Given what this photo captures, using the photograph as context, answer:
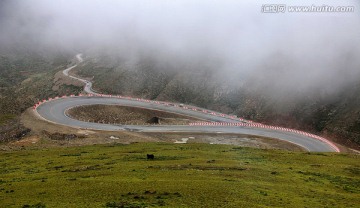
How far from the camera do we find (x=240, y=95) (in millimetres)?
139125

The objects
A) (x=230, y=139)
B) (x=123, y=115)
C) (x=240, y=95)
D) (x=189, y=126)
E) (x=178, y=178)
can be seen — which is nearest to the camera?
(x=178, y=178)

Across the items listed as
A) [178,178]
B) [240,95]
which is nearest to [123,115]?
[240,95]

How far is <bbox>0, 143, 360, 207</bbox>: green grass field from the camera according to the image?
38500mm

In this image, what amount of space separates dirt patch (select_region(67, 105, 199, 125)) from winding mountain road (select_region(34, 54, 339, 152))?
3.56 m

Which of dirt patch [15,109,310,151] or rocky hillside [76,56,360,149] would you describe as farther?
rocky hillside [76,56,360,149]

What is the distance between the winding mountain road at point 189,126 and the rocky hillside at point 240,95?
6168mm

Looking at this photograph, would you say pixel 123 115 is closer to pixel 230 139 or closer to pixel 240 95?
pixel 240 95

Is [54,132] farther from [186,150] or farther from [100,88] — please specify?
[100,88]

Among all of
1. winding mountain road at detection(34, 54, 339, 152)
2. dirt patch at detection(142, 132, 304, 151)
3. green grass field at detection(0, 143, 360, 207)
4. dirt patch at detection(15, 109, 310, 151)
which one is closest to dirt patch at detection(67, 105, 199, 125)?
winding mountain road at detection(34, 54, 339, 152)

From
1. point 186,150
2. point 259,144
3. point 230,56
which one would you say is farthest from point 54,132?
point 230,56

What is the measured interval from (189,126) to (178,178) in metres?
61.5

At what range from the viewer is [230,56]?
532 feet

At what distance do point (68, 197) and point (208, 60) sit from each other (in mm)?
135561

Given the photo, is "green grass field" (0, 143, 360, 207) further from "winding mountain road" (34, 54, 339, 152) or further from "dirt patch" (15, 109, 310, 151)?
"winding mountain road" (34, 54, 339, 152)
